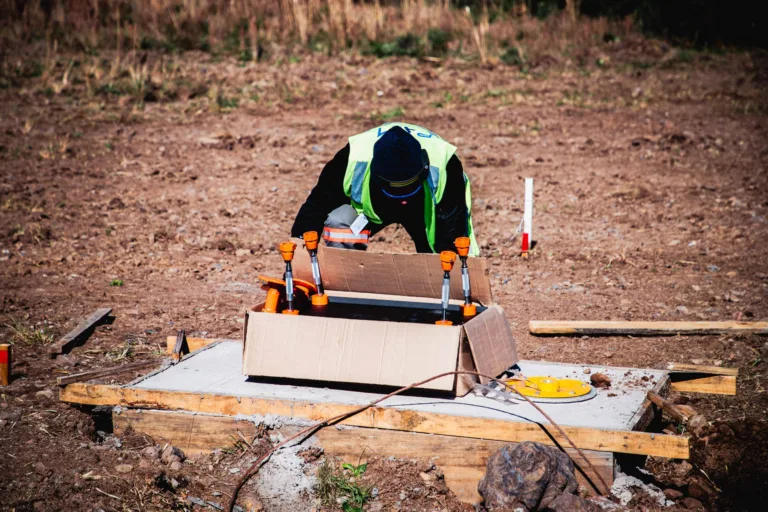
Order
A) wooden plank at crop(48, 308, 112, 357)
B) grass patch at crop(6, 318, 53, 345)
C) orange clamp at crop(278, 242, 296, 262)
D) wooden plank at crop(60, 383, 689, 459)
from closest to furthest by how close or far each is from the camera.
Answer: wooden plank at crop(60, 383, 689, 459) → orange clamp at crop(278, 242, 296, 262) → wooden plank at crop(48, 308, 112, 357) → grass patch at crop(6, 318, 53, 345)

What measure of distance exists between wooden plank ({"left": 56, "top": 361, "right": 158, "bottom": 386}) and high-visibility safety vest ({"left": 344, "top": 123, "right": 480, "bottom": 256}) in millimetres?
1672

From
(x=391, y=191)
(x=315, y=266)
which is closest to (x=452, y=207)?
(x=391, y=191)

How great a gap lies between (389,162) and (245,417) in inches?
59.9

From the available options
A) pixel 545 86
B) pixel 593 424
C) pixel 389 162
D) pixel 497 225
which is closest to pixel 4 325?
pixel 389 162

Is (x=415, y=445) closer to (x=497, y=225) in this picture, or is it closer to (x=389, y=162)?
(x=389, y=162)

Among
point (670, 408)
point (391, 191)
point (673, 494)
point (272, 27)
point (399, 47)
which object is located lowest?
point (673, 494)

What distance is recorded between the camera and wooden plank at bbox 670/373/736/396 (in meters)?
4.62

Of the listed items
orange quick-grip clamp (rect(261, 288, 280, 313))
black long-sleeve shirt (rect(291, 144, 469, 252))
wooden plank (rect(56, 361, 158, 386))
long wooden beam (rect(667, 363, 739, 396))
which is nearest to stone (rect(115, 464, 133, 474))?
wooden plank (rect(56, 361, 158, 386))

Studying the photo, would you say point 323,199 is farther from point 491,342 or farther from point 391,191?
point 491,342

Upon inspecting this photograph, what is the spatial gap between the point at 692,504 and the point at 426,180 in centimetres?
212

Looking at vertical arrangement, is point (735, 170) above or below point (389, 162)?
below

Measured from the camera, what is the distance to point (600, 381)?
14.3 ft

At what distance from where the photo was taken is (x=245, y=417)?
4.02 m

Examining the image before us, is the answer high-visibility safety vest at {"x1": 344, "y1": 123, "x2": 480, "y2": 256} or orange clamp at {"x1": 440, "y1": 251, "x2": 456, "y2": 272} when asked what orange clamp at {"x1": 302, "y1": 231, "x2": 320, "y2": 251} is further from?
→ orange clamp at {"x1": 440, "y1": 251, "x2": 456, "y2": 272}
